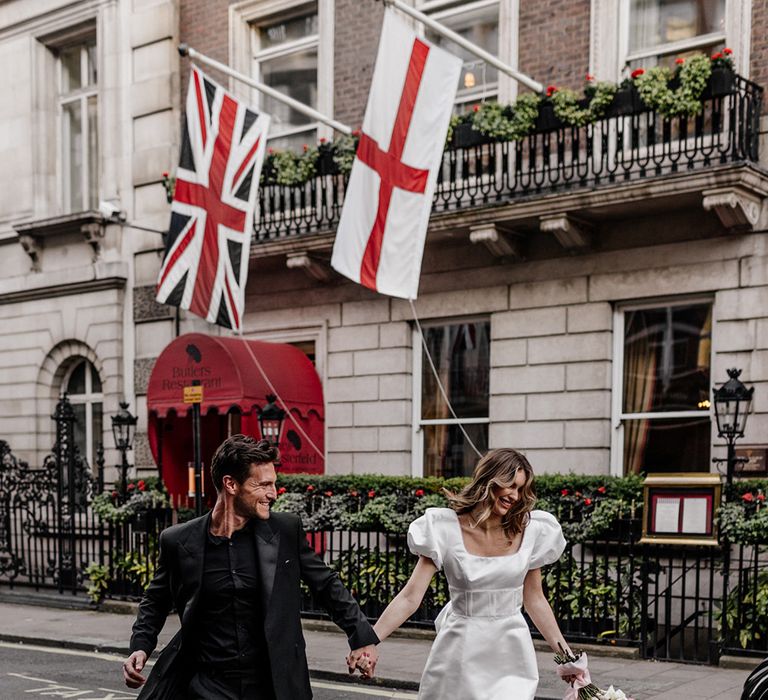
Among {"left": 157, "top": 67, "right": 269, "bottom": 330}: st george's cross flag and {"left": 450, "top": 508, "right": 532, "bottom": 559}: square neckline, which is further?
{"left": 157, "top": 67, "right": 269, "bottom": 330}: st george's cross flag

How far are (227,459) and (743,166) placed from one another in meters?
8.49

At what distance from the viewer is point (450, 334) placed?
1491 cm

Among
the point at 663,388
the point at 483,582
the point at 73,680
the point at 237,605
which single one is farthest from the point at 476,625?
the point at 663,388

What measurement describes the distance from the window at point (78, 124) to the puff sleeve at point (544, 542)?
15745mm

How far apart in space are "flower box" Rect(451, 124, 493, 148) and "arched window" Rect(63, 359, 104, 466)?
8230 millimetres

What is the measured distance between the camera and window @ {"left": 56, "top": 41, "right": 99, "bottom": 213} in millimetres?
19547

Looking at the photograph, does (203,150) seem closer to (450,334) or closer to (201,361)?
(201,361)

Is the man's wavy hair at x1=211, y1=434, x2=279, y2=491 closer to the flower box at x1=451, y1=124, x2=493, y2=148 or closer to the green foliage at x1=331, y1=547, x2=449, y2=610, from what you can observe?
the green foliage at x1=331, y1=547, x2=449, y2=610

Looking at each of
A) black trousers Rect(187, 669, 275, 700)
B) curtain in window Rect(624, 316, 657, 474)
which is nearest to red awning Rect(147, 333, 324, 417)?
curtain in window Rect(624, 316, 657, 474)

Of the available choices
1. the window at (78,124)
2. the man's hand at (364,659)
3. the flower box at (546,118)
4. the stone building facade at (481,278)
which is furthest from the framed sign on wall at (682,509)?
the window at (78,124)

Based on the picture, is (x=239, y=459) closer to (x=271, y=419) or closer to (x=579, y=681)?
(x=579, y=681)

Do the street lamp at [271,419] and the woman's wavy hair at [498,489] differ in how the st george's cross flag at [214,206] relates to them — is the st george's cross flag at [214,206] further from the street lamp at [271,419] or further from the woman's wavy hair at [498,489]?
the woman's wavy hair at [498,489]

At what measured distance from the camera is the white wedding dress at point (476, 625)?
4738 millimetres

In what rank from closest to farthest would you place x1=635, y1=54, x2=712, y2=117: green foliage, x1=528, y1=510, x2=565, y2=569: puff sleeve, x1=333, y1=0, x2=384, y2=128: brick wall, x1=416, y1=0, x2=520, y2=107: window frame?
x1=528, y1=510, x2=565, y2=569: puff sleeve
x1=635, y1=54, x2=712, y2=117: green foliage
x1=416, y1=0, x2=520, y2=107: window frame
x1=333, y1=0, x2=384, y2=128: brick wall
